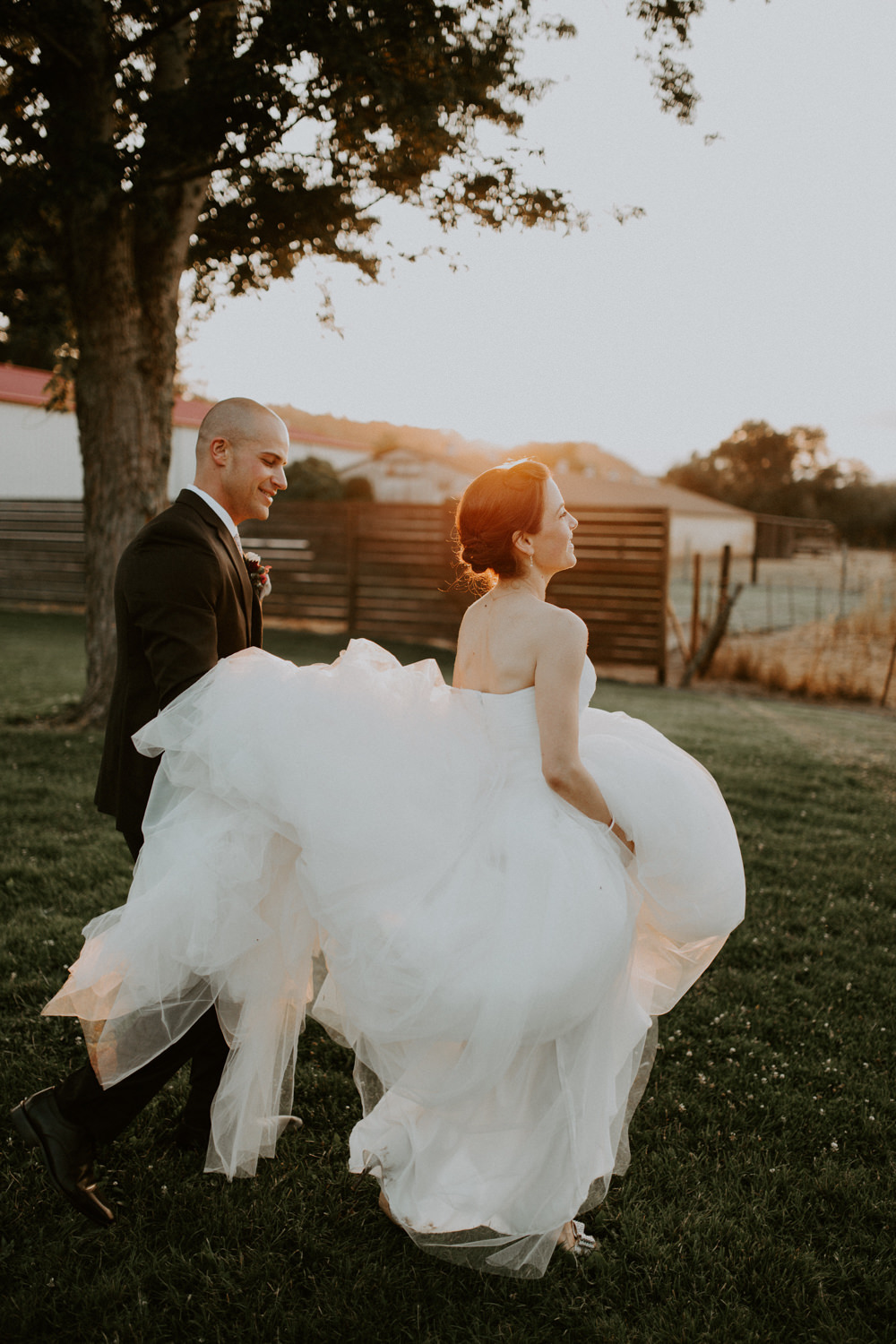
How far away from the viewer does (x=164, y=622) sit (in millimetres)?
2566

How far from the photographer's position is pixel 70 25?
6.79 meters

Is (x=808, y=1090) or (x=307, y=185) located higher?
(x=307, y=185)

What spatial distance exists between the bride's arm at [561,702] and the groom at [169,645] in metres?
0.96

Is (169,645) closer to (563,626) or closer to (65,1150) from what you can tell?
(563,626)

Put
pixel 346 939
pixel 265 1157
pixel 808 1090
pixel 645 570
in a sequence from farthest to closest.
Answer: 1. pixel 645 570
2. pixel 808 1090
3. pixel 265 1157
4. pixel 346 939

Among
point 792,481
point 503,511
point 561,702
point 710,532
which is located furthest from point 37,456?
point 792,481

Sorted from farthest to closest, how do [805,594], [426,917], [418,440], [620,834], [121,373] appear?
[418,440]
[805,594]
[121,373]
[620,834]
[426,917]

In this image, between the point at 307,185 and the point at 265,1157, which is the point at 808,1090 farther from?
the point at 307,185

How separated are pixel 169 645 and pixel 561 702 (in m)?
1.12

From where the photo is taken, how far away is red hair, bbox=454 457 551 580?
2.58 metres

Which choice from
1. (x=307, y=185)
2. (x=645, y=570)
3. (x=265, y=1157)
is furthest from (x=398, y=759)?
(x=645, y=570)

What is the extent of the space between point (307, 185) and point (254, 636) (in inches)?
242

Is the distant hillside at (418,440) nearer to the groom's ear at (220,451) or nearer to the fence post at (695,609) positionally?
the fence post at (695,609)

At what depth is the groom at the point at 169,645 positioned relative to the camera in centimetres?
258
